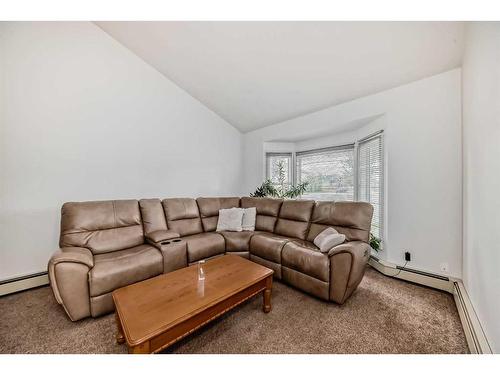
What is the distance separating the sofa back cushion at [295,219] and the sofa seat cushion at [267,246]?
0.94 feet

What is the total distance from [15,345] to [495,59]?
382 cm

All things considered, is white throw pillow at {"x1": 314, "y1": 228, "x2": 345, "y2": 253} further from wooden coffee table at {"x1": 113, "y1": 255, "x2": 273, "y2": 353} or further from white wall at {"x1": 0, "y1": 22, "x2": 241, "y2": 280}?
white wall at {"x1": 0, "y1": 22, "x2": 241, "y2": 280}

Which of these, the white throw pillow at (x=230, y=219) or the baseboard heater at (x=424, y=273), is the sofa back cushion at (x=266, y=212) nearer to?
the white throw pillow at (x=230, y=219)

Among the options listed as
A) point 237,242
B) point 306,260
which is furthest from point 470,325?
point 237,242

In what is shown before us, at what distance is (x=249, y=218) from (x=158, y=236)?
1394 mm

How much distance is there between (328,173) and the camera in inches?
152

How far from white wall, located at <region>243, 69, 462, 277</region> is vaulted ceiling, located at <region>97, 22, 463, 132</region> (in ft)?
0.69

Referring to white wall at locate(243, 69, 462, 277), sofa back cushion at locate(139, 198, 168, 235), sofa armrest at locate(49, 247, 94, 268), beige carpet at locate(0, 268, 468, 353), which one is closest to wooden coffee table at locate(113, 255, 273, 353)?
beige carpet at locate(0, 268, 468, 353)

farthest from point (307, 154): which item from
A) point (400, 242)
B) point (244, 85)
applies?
point (400, 242)

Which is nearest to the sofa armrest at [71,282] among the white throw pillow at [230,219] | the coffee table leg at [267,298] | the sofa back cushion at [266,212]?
the coffee table leg at [267,298]

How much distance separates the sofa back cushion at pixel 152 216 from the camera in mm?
2635

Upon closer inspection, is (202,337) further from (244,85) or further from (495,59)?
(244,85)

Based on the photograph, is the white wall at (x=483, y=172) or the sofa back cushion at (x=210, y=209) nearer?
the white wall at (x=483, y=172)

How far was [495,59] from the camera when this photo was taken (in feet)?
4.07
